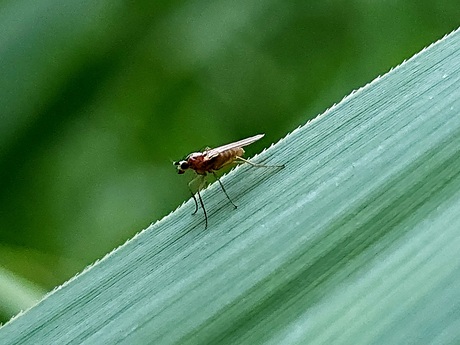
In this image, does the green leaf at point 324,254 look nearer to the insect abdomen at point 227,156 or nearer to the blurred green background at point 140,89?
the insect abdomen at point 227,156

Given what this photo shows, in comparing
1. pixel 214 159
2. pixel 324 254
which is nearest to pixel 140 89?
pixel 214 159

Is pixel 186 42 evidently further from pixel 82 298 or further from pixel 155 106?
pixel 82 298

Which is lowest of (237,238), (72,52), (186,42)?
(237,238)

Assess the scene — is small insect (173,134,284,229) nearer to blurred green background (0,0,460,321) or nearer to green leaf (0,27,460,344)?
green leaf (0,27,460,344)

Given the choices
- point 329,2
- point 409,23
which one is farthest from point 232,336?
point 329,2

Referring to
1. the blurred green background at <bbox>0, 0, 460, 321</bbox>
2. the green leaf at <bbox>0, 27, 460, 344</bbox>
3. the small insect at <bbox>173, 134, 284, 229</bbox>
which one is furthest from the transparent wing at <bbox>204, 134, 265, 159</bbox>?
the blurred green background at <bbox>0, 0, 460, 321</bbox>

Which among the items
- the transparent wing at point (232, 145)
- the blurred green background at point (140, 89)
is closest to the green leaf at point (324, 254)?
the transparent wing at point (232, 145)
